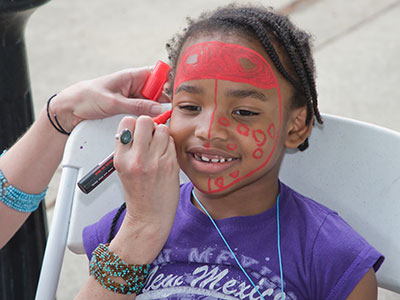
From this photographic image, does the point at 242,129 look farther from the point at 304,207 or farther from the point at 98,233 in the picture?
the point at 98,233

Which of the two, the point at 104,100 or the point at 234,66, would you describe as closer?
the point at 234,66

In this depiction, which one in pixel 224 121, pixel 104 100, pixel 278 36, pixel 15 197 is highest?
pixel 278 36

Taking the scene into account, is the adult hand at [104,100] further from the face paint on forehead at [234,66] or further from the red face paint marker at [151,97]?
the face paint on forehead at [234,66]

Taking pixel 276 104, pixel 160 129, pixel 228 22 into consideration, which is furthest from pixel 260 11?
pixel 160 129

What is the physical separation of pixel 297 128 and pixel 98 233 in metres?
0.43

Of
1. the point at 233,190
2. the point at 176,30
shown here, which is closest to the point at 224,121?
the point at 233,190

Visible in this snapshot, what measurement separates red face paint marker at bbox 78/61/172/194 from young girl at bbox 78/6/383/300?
2.6 inches

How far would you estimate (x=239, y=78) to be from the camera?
1.12m

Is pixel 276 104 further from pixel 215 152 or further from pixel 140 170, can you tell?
pixel 140 170

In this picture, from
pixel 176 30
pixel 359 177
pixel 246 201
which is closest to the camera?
pixel 246 201

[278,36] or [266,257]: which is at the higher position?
[278,36]

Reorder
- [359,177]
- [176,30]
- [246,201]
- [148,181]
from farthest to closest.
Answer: [176,30], [359,177], [246,201], [148,181]

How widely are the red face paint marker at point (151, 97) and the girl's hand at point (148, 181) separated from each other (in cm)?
9

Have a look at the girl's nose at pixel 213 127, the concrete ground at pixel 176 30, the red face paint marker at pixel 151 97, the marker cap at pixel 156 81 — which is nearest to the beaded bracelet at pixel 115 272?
the red face paint marker at pixel 151 97
